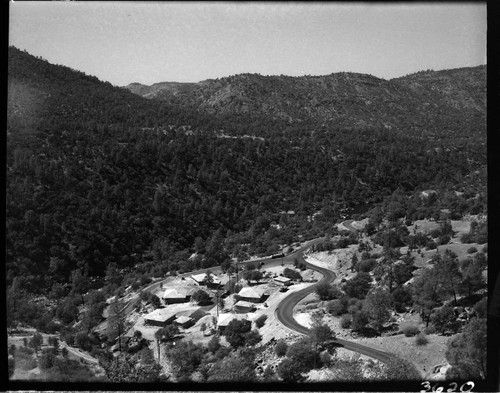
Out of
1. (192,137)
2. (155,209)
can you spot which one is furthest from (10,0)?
(192,137)

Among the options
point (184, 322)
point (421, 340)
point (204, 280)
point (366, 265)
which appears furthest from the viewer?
point (204, 280)

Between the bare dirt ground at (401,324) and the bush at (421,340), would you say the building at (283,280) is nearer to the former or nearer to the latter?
the bare dirt ground at (401,324)

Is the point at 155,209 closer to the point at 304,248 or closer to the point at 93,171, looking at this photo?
the point at 93,171

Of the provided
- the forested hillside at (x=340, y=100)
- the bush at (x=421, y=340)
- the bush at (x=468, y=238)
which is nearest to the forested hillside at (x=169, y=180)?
the bush at (x=468, y=238)

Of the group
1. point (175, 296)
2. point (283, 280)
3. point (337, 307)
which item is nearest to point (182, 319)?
point (175, 296)

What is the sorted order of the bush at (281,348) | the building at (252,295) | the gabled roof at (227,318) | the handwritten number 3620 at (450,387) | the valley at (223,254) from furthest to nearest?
1. the building at (252,295)
2. the gabled roof at (227,318)
3. the bush at (281,348)
4. the valley at (223,254)
5. the handwritten number 3620 at (450,387)

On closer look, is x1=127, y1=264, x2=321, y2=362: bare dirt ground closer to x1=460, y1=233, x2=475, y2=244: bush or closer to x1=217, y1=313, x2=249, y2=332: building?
x1=217, y1=313, x2=249, y2=332: building

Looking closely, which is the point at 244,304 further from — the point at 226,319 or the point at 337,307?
the point at 337,307
